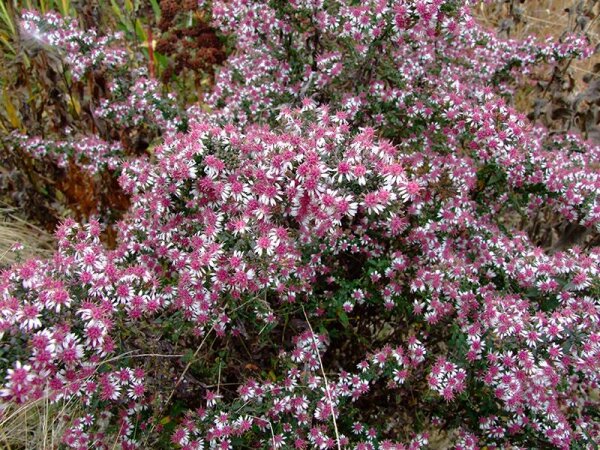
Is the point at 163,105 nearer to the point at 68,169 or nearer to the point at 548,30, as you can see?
the point at 68,169

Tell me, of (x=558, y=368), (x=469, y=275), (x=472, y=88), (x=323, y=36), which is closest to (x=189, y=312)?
(x=469, y=275)

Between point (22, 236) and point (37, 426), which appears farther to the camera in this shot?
point (22, 236)

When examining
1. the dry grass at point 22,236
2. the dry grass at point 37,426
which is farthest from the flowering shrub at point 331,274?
the dry grass at point 22,236

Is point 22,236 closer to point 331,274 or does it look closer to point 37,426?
point 37,426

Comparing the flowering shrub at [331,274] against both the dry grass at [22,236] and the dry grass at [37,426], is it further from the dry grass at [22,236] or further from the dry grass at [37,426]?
the dry grass at [22,236]

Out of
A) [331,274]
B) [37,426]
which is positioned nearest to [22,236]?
[37,426]

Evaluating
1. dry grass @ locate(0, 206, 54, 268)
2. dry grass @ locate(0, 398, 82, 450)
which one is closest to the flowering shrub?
dry grass @ locate(0, 398, 82, 450)

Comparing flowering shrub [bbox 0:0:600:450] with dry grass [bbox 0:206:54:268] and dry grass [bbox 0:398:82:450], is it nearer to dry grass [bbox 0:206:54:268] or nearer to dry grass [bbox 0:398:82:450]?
dry grass [bbox 0:398:82:450]
